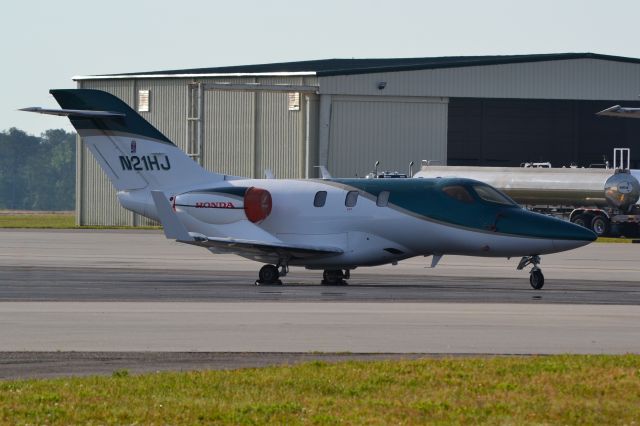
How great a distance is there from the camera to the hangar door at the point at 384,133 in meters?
71.4

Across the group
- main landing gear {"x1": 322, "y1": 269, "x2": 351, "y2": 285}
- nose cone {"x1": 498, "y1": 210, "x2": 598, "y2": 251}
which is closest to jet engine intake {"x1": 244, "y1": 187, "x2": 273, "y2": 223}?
main landing gear {"x1": 322, "y1": 269, "x2": 351, "y2": 285}

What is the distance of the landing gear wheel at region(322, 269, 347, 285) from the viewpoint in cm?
3128

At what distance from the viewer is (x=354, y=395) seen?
13.3 meters

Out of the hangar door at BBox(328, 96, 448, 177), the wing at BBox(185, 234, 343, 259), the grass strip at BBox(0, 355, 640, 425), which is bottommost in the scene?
the grass strip at BBox(0, 355, 640, 425)

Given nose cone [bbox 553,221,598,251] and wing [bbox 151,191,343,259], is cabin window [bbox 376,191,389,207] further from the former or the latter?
nose cone [bbox 553,221,598,251]

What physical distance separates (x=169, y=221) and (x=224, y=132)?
4502 centimetres

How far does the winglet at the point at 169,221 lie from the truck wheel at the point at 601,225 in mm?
36646

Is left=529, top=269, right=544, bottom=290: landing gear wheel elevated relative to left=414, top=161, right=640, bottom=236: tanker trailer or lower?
lower

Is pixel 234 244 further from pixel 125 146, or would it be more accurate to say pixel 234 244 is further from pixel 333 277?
pixel 125 146

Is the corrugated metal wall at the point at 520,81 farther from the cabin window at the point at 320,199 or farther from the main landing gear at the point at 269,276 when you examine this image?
the main landing gear at the point at 269,276

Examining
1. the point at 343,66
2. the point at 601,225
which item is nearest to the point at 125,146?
the point at 601,225

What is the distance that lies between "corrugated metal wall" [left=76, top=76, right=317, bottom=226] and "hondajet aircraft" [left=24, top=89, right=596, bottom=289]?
121 ft

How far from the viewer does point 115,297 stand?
2564 centimetres

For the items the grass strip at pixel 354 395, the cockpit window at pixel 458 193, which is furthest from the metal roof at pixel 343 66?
the grass strip at pixel 354 395
